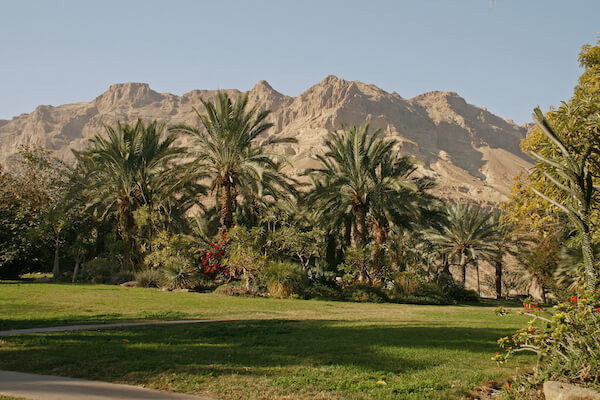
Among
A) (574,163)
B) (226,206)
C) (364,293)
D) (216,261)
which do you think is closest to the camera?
(574,163)

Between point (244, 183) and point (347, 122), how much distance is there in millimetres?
122862

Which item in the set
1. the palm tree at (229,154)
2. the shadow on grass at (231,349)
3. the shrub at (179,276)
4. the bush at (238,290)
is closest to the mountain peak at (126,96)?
the palm tree at (229,154)

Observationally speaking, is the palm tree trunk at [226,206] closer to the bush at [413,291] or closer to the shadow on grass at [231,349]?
the bush at [413,291]

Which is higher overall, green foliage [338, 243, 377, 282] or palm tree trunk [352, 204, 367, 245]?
palm tree trunk [352, 204, 367, 245]

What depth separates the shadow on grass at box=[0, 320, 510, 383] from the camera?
6.09 m

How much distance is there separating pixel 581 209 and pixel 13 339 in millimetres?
8740

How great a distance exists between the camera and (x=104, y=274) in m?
23.9

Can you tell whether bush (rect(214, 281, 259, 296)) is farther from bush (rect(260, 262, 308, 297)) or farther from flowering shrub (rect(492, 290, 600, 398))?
flowering shrub (rect(492, 290, 600, 398))

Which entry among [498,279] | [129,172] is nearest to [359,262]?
[129,172]

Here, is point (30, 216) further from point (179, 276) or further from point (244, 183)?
point (244, 183)

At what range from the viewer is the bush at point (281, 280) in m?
18.9

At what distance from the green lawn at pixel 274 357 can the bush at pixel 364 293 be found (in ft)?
28.2

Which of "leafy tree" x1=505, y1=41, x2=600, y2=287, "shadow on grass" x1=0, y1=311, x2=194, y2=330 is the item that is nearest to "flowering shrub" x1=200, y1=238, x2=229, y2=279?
"shadow on grass" x1=0, y1=311, x2=194, y2=330

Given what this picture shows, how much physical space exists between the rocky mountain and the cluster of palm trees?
261 feet
